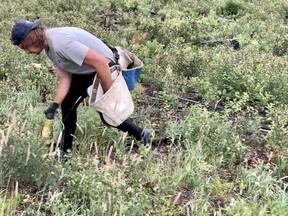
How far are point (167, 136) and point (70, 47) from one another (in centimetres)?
210

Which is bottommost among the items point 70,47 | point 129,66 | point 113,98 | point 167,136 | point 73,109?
point 167,136

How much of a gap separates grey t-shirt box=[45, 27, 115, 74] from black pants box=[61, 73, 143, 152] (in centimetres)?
22

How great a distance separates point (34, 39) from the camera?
481 centimetres

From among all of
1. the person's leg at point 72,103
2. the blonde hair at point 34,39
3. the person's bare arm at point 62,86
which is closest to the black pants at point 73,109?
the person's leg at point 72,103

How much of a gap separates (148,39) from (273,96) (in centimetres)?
443

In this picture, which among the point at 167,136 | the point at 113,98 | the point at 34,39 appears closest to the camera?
Result: the point at 34,39

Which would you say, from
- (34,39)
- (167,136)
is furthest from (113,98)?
(167,136)

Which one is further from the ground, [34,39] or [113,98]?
[34,39]

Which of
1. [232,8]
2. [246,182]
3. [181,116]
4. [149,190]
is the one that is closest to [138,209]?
[149,190]

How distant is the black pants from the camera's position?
17.7ft

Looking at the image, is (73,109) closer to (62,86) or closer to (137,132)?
(62,86)

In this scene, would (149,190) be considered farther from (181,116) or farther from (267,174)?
(181,116)

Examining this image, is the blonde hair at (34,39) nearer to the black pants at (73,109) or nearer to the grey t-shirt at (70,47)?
the grey t-shirt at (70,47)

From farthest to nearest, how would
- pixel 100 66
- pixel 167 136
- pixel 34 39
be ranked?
pixel 167 136, pixel 100 66, pixel 34 39
